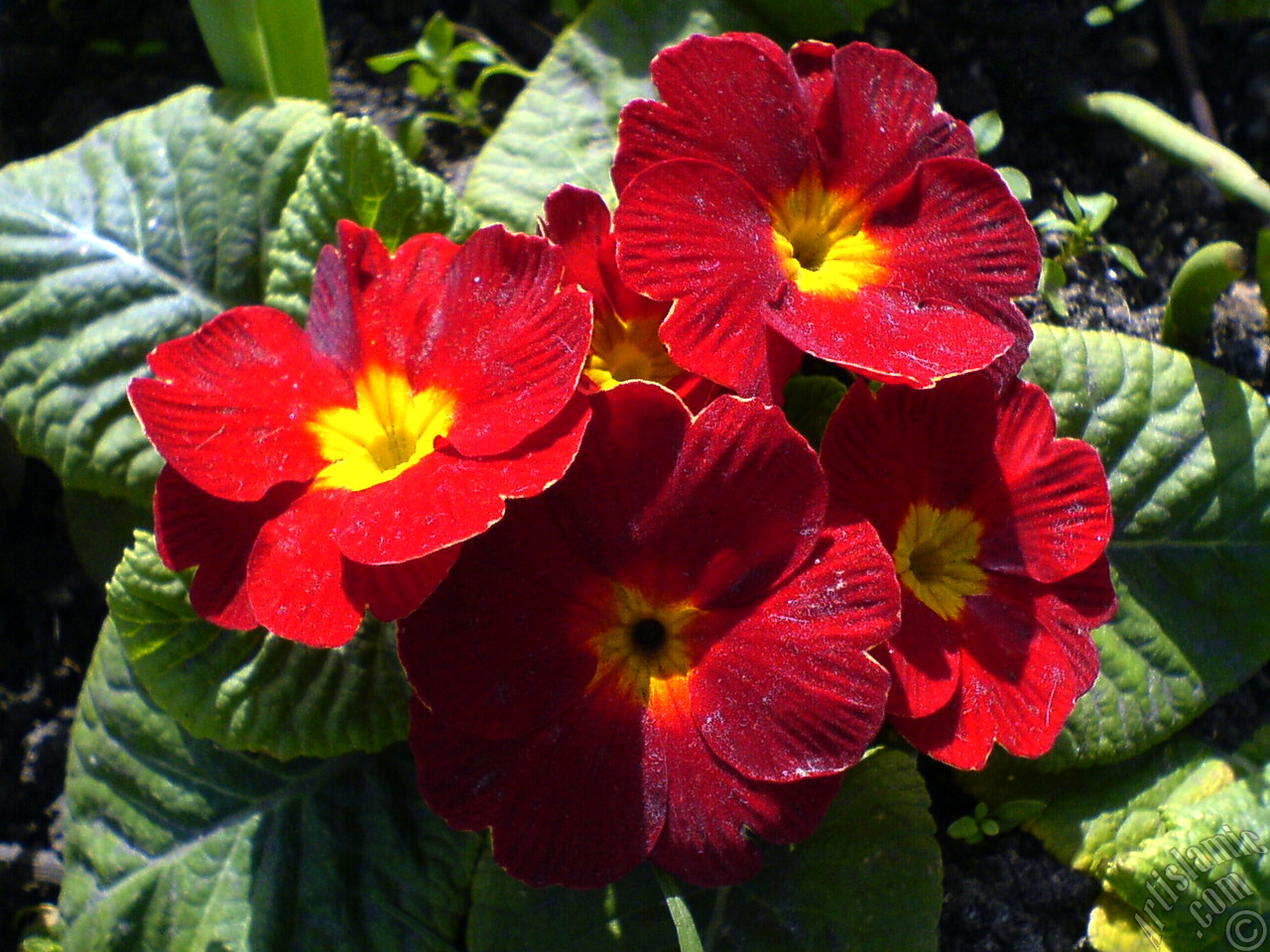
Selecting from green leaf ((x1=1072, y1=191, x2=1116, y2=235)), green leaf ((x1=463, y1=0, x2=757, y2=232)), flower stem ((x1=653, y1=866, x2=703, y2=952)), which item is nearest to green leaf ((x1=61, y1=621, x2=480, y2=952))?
flower stem ((x1=653, y1=866, x2=703, y2=952))

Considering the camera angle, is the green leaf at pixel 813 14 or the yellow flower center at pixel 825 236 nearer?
the yellow flower center at pixel 825 236

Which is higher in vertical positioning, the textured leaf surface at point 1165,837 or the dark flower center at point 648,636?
the dark flower center at point 648,636

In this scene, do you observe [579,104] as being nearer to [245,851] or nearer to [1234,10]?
[245,851]

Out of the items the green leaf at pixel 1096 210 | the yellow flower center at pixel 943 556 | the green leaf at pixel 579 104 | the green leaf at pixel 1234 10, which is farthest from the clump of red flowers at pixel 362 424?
the green leaf at pixel 1234 10

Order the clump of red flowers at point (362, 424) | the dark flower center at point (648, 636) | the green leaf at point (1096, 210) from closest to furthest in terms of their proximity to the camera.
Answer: the clump of red flowers at point (362, 424) < the dark flower center at point (648, 636) < the green leaf at point (1096, 210)

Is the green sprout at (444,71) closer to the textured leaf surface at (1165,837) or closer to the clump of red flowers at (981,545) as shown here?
the clump of red flowers at (981,545)

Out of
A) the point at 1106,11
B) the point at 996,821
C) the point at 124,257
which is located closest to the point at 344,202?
the point at 124,257

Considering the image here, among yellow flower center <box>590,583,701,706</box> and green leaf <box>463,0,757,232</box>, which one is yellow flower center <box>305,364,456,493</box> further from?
green leaf <box>463,0,757,232</box>
